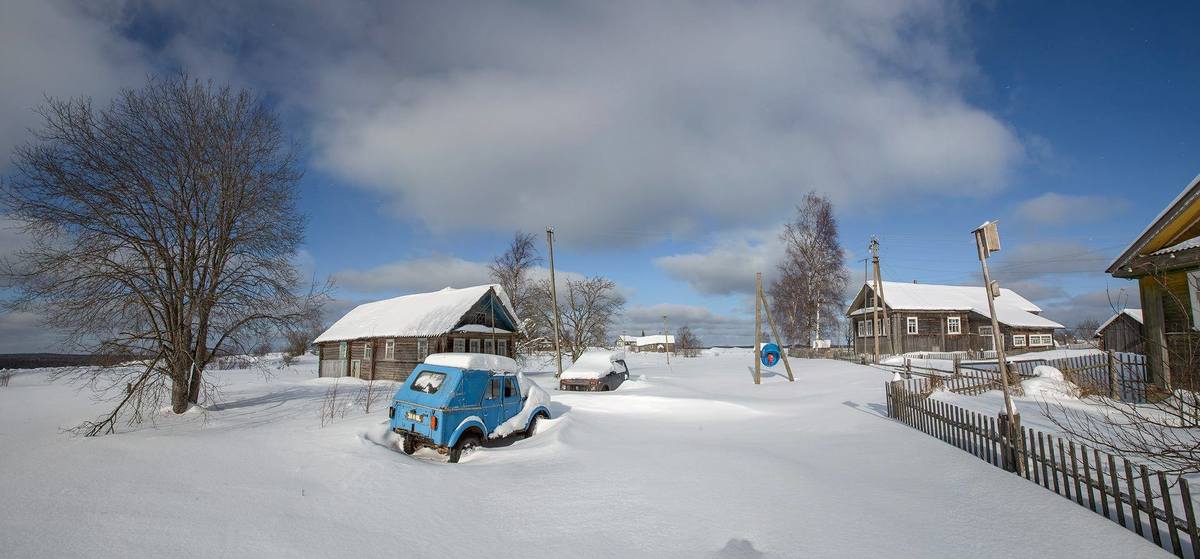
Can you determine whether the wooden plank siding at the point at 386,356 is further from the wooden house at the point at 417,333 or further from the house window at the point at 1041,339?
the house window at the point at 1041,339

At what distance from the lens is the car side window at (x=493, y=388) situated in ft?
32.4

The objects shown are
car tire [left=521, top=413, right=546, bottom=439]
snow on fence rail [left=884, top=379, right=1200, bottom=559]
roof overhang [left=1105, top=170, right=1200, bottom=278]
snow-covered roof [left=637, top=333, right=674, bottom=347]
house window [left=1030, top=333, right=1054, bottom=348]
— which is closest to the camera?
snow on fence rail [left=884, top=379, right=1200, bottom=559]

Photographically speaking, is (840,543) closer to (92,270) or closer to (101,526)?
(101,526)

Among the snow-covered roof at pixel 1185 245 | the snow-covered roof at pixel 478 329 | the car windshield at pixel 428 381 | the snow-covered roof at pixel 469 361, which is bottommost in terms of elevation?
the car windshield at pixel 428 381

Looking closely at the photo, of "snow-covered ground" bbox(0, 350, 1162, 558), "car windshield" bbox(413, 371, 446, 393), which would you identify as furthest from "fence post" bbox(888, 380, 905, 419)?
"car windshield" bbox(413, 371, 446, 393)

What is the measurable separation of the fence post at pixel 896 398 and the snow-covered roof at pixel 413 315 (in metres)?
19.6

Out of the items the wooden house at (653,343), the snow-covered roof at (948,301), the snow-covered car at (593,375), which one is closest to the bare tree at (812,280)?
the snow-covered roof at (948,301)

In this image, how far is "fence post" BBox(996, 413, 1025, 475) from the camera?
7.11m

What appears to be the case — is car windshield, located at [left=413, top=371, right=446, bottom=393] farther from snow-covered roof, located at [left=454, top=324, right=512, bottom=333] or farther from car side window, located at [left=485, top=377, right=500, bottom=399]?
snow-covered roof, located at [left=454, top=324, right=512, bottom=333]

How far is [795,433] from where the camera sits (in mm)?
11141

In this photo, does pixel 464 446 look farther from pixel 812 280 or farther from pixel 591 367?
pixel 812 280

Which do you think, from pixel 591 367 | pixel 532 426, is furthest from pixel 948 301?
pixel 532 426

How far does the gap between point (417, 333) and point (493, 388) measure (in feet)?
60.0

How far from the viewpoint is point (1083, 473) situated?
6.62m
